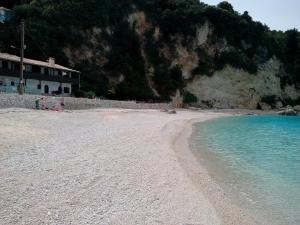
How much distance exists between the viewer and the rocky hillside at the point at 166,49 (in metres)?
65.9

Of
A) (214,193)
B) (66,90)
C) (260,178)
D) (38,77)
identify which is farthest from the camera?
(66,90)

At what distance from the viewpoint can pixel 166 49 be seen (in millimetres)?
84688

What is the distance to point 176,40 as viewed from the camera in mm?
85875

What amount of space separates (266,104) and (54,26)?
53.6m

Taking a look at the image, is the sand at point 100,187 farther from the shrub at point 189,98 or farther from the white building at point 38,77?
the shrub at point 189,98

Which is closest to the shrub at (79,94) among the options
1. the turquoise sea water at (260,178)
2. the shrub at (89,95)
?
the shrub at (89,95)

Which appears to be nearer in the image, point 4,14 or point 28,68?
point 28,68

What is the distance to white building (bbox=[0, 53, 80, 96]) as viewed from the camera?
47906 millimetres

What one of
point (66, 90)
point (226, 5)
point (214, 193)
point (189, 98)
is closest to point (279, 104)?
point (189, 98)

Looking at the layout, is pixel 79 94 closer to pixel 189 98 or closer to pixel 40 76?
pixel 40 76

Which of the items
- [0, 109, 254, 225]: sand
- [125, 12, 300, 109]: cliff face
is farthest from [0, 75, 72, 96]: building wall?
[0, 109, 254, 225]: sand

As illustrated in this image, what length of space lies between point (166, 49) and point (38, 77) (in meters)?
38.2

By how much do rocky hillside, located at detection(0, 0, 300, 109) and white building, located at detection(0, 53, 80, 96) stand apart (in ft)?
8.41

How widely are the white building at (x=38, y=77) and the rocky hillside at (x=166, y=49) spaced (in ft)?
8.41
